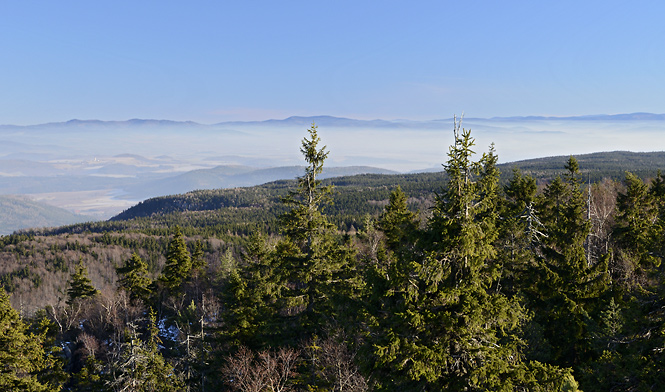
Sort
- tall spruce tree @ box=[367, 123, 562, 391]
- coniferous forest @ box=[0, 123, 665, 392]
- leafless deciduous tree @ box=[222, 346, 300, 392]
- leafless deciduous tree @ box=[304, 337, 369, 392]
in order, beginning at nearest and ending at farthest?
tall spruce tree @ box=[367, 123, 562, 391], coniferous forest @ box=[0, 123, 665, 392], leafless deciduous tree @ box=[222, 346, 300, 392], leafless deciduous tree @ box=[304, 337, 369, 392]

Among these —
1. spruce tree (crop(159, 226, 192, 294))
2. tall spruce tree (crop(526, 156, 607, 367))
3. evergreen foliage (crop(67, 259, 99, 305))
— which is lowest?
evergreen foliage (crop(67, 259, 99, 305))

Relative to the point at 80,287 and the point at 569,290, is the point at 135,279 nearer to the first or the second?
the point at 80,287

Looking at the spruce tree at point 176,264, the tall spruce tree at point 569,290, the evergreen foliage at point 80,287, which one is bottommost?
the evergreen foliage at point 80,287

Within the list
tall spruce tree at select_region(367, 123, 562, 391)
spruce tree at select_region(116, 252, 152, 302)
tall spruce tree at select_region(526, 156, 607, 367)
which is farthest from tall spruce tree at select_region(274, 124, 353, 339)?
spruce tree at select_region(116, 252, 152, 302)

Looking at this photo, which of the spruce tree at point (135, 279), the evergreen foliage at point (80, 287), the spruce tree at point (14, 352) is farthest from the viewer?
the evergreen foliage at point (80, 287)

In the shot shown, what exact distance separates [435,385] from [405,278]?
10.5 feet

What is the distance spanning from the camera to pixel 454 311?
12.2 metres

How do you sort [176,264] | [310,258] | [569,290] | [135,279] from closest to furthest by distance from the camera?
[310,258] < [569,290] < [176,264] < [135,279]

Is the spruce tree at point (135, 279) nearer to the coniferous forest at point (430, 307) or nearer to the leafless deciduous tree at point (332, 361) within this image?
the coniferous forest at point (430, 307)

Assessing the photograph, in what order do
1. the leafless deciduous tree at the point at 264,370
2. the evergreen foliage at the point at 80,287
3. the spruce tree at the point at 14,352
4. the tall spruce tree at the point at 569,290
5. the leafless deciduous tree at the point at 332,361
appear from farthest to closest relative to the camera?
the evergreen foliage at the point at 80,287, the spruce tree at the point at 14,352, the tall spruce tree at the point at 569,290, the leafless deciduous tree at the point at 332,361, the leafless deciduous tree at the point at 264,370

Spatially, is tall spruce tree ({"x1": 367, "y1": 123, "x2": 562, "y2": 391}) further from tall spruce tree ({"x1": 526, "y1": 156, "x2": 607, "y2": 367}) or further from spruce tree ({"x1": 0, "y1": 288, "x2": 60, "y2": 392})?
spruce tree ({"x1": 0, "y1": 288, "x2": 60, "y2": 392})

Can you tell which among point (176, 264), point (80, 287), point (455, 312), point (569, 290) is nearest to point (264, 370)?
point (455, 312)

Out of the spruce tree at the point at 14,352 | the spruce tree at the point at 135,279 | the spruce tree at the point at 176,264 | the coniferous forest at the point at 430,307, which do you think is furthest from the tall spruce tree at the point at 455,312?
the spruce tree at the point at 135,279

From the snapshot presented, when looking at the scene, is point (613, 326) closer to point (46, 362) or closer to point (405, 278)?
point (405, 278)
